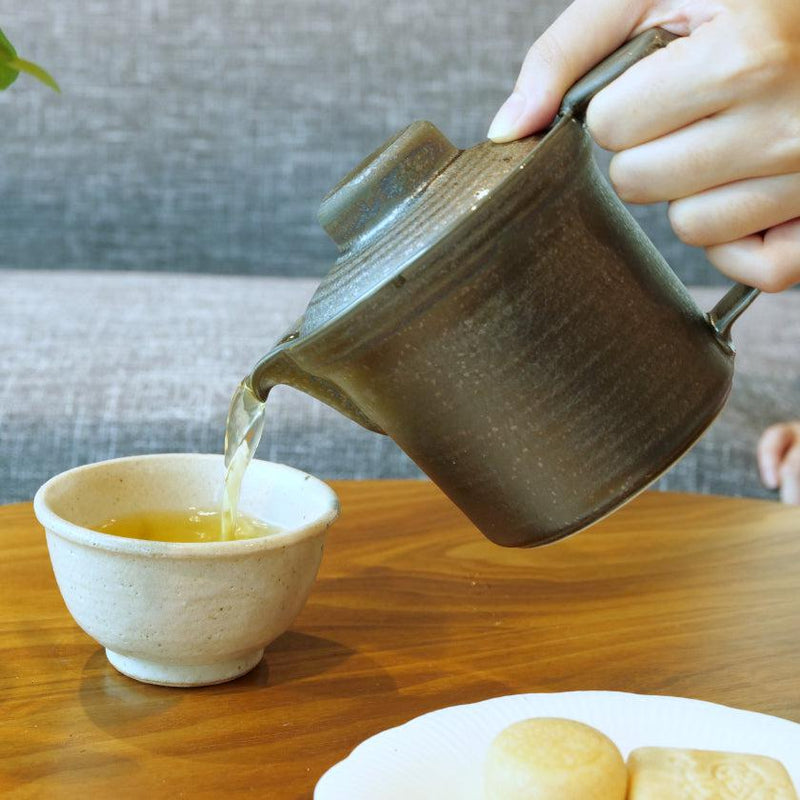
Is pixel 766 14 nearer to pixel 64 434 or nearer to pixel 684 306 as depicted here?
pixel 684 306

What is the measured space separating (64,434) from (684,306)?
0.91 metres

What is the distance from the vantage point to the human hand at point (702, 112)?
640 mm

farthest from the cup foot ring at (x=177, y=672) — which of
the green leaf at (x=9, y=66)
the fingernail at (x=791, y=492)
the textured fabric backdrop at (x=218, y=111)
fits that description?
the textured fabric backdrop at (x=218, y=111)

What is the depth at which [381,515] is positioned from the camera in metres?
1.01

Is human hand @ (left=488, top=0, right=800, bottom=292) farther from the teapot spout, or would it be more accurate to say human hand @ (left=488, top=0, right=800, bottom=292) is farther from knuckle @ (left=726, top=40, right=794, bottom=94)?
the teapot spout

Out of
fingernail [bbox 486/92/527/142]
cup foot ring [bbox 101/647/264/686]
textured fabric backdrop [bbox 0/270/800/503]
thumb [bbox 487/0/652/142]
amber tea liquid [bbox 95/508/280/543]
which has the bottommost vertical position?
textured fabric backdrop [bbox 0/270/800/503]

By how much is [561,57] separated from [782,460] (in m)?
0.93

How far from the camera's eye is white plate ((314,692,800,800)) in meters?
0.55

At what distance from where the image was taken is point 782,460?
1.47m

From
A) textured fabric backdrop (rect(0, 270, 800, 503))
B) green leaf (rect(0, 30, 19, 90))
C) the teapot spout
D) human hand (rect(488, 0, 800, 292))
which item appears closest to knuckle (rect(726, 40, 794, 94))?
human hand (rect(488, 0, 800, 292))

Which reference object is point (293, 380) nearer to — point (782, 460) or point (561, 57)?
point (561, 57)

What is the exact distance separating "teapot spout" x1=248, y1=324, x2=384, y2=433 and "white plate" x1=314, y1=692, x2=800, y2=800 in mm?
182

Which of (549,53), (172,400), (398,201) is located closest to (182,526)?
(398,201)

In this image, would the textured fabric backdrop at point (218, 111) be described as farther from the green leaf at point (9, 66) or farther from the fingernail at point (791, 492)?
the green leaf at point (9, 66)
